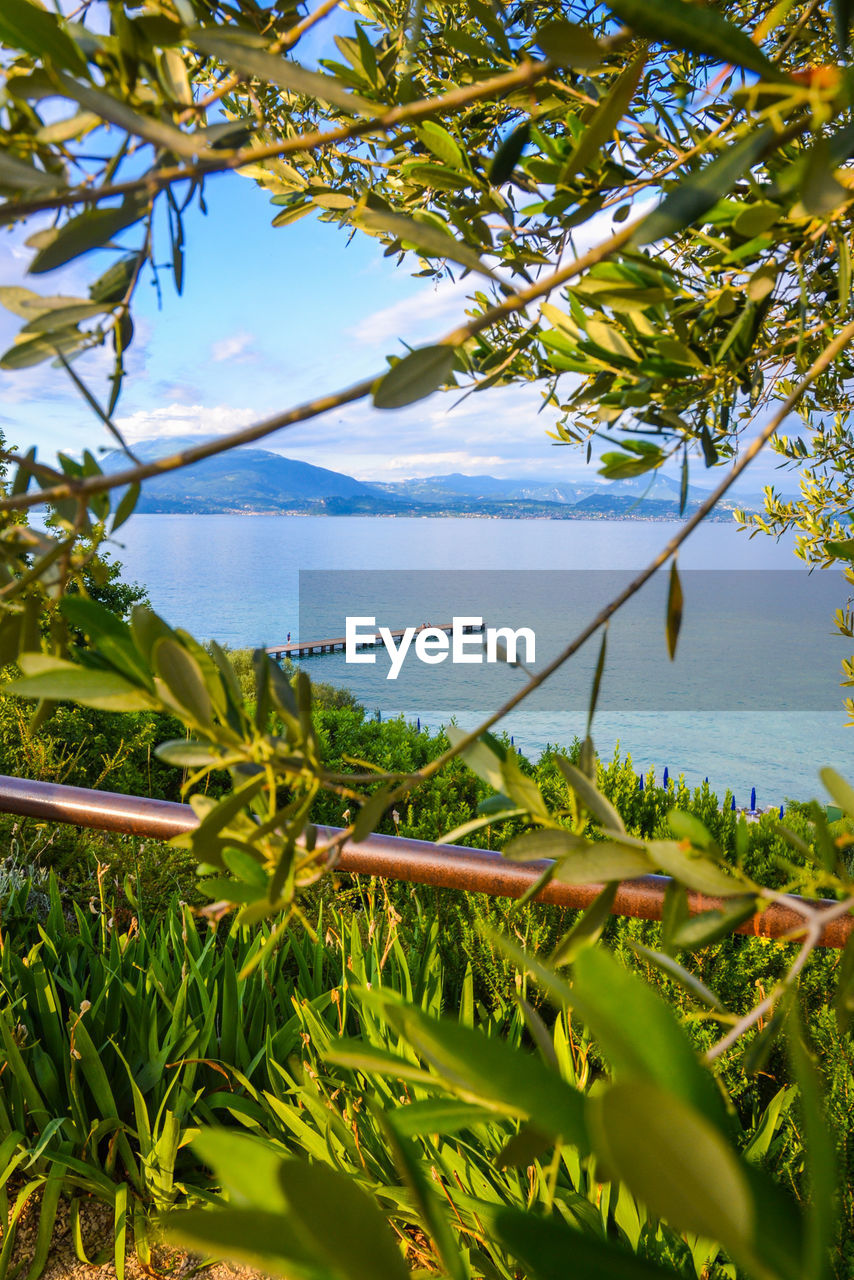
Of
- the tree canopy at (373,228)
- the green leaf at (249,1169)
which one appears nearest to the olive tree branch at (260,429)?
the tree canopy at (373,228)

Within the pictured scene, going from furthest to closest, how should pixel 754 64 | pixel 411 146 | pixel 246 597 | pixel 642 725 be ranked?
1. pixel 246 597
2. pixel 642 725
3. pixel 411 146
4. pixel 754 64

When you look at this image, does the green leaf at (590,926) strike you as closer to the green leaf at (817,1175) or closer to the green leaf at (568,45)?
the green leaf at (817,1175)

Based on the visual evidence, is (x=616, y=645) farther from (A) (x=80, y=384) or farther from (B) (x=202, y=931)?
(A) (x=80, y=384)

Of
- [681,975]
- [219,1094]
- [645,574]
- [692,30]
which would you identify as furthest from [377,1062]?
[219,1094]

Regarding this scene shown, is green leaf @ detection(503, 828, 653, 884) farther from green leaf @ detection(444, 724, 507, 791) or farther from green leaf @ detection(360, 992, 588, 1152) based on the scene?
green leaf @ detection(360, 992, 588, 1152)

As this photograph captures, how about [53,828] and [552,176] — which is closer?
[552,176]

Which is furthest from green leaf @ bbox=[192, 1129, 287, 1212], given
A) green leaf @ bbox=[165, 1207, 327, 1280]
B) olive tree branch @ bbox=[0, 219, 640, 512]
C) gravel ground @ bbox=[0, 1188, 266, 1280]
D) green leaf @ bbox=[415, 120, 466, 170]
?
gravel ground @ bbox=[0, 1188, 266, 1280]

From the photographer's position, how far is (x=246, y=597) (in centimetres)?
2791

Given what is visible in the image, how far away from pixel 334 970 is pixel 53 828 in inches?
67.6

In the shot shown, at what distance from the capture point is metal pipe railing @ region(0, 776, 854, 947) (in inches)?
36.1

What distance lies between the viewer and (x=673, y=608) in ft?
1.43

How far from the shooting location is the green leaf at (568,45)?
29 cm

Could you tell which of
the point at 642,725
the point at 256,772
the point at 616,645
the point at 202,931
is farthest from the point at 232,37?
the point at 616,645

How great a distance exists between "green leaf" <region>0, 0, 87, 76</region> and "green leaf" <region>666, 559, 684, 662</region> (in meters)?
0.35
